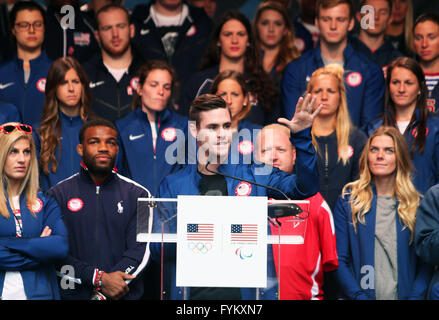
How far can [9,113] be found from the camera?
5746 mm

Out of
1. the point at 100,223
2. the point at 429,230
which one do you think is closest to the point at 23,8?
the point at 100,223

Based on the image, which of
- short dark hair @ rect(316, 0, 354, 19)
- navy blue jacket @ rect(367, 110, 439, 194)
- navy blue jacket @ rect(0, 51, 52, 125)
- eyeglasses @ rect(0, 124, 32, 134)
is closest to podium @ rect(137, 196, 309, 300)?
eyeglasses @ rect(0, 124, 32, 134)

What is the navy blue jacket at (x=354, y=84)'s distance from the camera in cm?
580

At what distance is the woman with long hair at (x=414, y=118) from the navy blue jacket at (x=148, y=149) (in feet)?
4.53

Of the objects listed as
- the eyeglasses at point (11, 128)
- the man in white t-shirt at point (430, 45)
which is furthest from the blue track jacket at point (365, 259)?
the eyeglasses at point (11, 128)

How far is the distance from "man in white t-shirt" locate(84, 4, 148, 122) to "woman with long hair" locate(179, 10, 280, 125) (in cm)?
45

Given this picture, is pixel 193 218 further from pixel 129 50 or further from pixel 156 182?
pixel 129 50

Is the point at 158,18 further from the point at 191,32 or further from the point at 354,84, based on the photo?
the point at 354,84

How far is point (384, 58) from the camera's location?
20.6 feet

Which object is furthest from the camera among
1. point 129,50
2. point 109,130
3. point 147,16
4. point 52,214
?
point 147,16

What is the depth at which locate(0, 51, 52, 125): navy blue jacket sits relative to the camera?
19.5 feet

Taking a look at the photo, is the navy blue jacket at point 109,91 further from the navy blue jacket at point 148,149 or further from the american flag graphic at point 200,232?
the american flag graphic at point 200,232

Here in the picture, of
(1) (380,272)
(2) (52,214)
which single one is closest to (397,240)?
(1) (380,272)

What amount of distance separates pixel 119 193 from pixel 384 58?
2544mm
